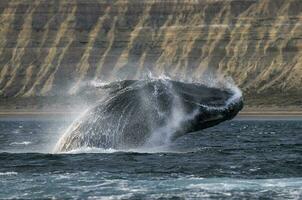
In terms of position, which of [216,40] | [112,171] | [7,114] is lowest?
[112,171]

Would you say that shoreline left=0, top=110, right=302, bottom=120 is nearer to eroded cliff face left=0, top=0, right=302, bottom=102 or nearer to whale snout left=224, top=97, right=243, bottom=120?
eroded cliff face left=0, top=0, right=302, bottom=102

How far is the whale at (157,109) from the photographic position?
30.7m

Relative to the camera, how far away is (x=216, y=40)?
480 ft

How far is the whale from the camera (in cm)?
3073

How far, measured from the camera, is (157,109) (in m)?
31.2

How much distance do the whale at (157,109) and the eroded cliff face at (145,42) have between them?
4059 inches

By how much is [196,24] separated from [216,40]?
554cm

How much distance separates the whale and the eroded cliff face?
103 meters

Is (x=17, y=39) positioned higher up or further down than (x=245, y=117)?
higher up

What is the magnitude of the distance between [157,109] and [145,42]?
118 m

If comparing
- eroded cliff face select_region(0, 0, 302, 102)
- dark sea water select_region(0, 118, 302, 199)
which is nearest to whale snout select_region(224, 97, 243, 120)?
dark sea water select_region(0, 118, 302, 199)

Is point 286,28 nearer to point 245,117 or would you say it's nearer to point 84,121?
point 245,117

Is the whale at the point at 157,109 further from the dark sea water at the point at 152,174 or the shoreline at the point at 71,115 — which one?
the shoreline at the point at 71,115

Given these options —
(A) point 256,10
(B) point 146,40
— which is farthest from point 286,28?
(B) point 146,40
